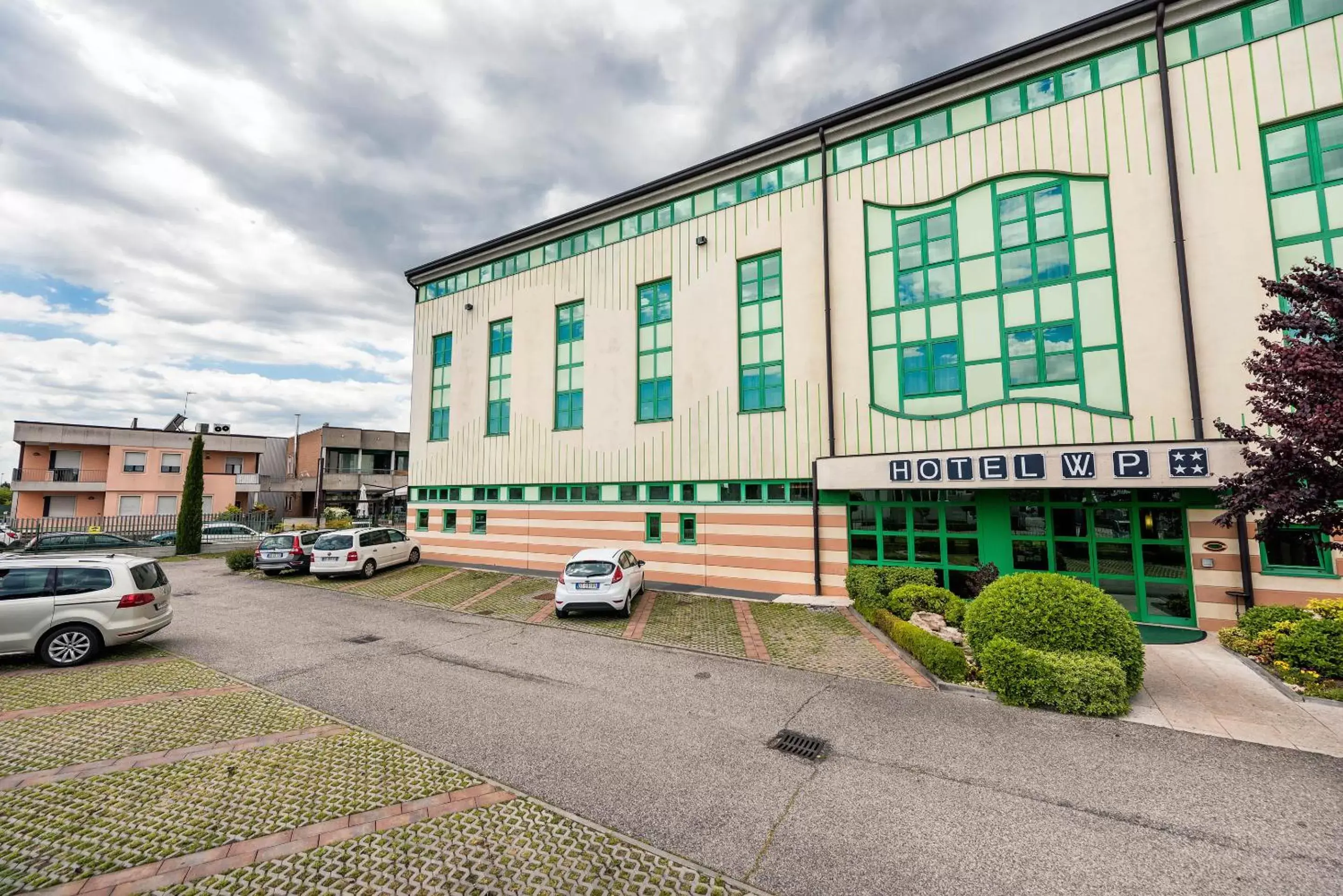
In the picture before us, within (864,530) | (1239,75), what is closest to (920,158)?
(1239,75)

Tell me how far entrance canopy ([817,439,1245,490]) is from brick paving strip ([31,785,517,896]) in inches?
474

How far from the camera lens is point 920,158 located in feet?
52.1

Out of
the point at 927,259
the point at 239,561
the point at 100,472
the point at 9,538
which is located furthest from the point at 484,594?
the point at 100,472

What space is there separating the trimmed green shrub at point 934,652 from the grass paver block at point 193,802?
24.4 ft

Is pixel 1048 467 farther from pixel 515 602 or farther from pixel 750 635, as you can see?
pixel 515 602

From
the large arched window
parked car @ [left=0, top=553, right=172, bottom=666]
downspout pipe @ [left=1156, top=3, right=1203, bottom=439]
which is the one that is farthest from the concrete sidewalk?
parked car @ [left=0, top=553, right=172, bottom=666]

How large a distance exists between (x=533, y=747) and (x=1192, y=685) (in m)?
10.5

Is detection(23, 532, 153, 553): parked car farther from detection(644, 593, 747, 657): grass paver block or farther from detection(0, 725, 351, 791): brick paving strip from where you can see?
detection(644, 593, 747, 657): grass paver block

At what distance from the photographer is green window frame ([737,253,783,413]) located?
17.6 m

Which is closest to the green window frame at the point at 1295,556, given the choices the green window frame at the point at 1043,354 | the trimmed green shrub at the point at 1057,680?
the green window frame at the point at 1043,354

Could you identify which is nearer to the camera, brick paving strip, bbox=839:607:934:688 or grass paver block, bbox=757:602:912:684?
brick paving strip, bbox=839:607:934:688

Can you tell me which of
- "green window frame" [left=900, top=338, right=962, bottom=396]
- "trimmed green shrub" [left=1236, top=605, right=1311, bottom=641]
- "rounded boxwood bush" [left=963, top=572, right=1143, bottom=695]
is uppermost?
"green window frame" [left=900, top=338, right=962, bottom=396]

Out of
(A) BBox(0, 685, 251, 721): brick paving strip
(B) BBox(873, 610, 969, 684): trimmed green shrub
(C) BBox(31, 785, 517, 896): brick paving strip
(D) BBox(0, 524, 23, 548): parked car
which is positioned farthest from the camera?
(D) BBox(0, 524, 23, 548): parked car

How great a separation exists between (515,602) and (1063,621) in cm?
1355
